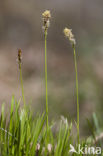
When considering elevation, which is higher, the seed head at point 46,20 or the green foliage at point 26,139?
the seed head at point 46,20

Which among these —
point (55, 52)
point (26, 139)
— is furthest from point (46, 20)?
point (55, 52)

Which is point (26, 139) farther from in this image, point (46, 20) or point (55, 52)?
point (55, 52)

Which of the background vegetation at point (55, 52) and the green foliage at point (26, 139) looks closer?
the green foliage at point (26, 139)

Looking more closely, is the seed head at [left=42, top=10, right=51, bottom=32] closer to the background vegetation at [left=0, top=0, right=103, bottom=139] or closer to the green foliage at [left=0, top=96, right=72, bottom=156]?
the green foliage at [left=0, top=96, right=72, bottom=156]

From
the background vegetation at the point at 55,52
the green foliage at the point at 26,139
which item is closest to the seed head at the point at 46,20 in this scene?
the green foliage at the point at 26,139

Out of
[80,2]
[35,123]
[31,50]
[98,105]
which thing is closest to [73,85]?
[98,105]

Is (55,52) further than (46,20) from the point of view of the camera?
Yes

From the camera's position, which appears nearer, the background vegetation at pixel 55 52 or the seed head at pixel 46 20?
the seed head at pixel 46 20

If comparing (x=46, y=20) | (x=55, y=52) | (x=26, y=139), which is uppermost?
(x=55, y=52)

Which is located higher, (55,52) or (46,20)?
(55,52)

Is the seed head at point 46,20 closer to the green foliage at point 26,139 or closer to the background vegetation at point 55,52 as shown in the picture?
the green foliage at point 26,139

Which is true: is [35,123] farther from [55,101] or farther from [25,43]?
[25,43]

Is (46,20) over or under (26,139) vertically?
over
